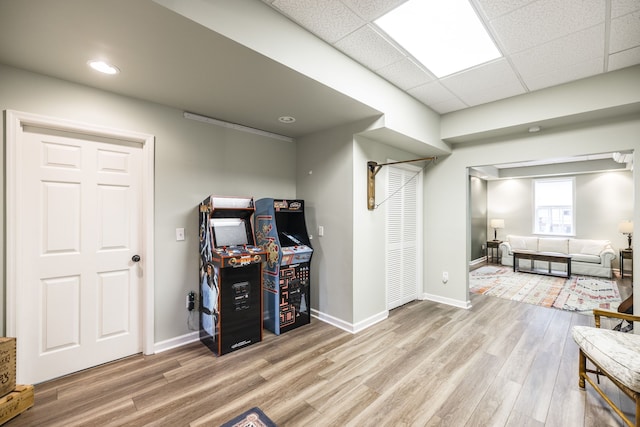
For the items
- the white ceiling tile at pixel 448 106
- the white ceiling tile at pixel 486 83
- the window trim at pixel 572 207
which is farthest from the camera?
the window trim at pixel 572 207

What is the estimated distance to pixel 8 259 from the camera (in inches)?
80.7

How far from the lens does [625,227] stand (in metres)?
5.96

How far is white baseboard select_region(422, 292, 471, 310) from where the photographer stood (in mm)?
4062

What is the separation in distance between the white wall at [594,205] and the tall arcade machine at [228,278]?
8109 millimetres

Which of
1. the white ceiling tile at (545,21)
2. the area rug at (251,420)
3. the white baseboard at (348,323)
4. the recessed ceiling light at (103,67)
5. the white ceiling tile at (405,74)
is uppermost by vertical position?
the white ceiling tile at (405,74)

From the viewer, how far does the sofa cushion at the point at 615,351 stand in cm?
164

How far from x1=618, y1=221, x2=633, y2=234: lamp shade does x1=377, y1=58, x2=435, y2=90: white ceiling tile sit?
21.1 feet

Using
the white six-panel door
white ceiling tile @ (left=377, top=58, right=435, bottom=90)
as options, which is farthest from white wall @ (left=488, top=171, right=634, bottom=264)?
the white six-panel door

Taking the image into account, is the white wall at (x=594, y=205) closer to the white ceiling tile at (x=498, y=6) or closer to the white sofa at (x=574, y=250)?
the white sofa at (x=574, y=250)

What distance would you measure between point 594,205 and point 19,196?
10249 mm

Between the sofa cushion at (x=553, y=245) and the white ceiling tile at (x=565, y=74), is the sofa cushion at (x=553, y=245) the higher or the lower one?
the lower one

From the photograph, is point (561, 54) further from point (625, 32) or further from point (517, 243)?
point (517, 243)

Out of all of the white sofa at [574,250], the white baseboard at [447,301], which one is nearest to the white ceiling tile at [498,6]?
the white baseboard at [447,301]

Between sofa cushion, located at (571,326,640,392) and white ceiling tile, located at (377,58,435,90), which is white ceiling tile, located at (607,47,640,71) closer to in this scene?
white ceiling tile, located at (377,58,435,90)
